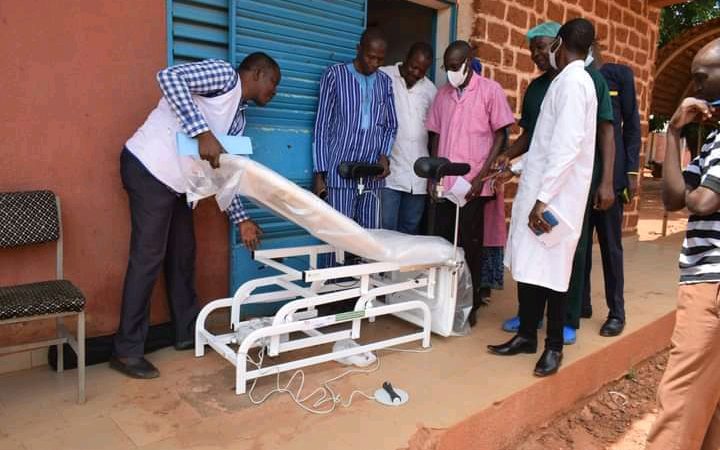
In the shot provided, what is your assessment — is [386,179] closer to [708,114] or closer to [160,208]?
[160,208]

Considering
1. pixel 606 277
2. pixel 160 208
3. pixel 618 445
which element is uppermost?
pixel 160 208

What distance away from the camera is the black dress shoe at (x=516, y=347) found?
125 inches

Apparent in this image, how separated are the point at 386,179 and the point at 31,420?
97.7 inches

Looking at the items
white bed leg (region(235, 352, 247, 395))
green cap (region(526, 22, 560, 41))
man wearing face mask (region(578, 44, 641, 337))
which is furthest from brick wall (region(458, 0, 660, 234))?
white bed leg (region(235, 352, 247, 395))

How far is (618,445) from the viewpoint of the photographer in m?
3.08

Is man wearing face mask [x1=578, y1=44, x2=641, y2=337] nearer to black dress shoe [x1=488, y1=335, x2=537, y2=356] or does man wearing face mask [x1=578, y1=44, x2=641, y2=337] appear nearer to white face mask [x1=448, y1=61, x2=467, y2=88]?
black dress shoe [x1=488, y1=335, x2=537, y2=356]

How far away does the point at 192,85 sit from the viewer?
2652 mm

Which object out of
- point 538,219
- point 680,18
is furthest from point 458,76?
point 680,18

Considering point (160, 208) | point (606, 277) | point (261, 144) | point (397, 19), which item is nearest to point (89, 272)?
point (160, 208)

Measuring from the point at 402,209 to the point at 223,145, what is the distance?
1644 mm

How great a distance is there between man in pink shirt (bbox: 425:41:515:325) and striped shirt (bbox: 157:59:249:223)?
1.40m

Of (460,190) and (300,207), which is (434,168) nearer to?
(460,190)

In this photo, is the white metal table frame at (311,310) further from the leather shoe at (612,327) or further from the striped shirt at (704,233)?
the striped shirt at (704,233)

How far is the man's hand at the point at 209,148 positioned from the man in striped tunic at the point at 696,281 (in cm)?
181
